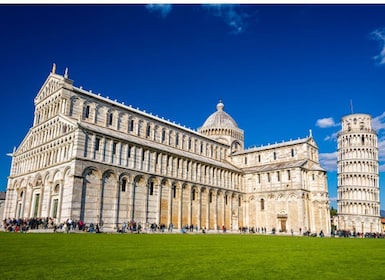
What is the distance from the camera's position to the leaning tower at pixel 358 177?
6681 cm

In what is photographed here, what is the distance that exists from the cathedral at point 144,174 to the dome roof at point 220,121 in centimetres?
249

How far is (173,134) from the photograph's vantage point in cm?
5081

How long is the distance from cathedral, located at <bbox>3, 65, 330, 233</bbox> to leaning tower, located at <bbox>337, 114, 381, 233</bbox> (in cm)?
2100

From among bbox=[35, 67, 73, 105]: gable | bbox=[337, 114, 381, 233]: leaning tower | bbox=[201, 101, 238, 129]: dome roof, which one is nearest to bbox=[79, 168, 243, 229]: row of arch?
bbox=[35, 67, 73, 105]: gable

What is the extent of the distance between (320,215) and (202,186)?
19.2 meters

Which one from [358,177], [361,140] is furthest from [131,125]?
[361,140]

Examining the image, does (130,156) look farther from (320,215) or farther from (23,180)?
(320,215)

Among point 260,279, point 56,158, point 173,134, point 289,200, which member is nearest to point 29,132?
point 56,158


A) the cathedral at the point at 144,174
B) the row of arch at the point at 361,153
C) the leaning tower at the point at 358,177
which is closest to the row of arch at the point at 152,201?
the cathedral at the point at 144,174

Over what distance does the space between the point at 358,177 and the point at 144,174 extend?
170 feet

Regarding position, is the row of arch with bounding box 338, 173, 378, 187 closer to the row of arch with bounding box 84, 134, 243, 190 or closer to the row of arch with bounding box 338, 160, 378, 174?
the row of arch with bounding box 338, 160, 378, 174

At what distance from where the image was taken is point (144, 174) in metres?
38.1

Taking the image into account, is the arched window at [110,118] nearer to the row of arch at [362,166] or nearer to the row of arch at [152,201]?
the row of arch at [152,201]

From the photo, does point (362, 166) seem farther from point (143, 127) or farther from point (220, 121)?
point (143, 127)
